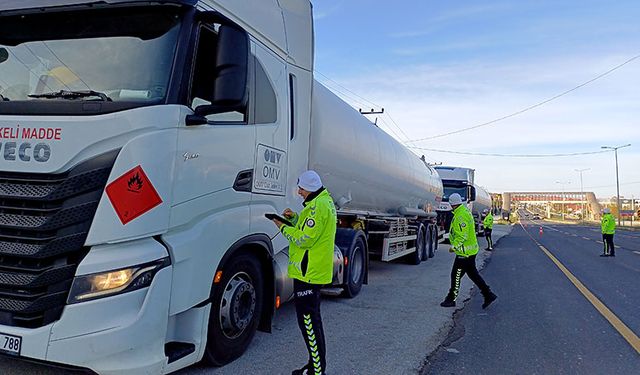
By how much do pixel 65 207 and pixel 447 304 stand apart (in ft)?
18.3

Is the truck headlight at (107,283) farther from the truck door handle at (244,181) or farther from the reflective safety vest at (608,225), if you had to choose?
the reflective safety vest at (608,225)

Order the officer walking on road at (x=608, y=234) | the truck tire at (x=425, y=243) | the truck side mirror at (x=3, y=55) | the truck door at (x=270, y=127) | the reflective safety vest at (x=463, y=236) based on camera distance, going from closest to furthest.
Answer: the truck side mirror at (x=3, y=55) → the truck door at (x=270, y=127) → the reflective safety vest at (x=463, y=236) → the truck tire at (x=425, y=243) → the officer walking on road at (x=608, y=234)

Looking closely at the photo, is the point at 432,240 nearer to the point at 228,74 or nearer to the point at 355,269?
the point at 355,269

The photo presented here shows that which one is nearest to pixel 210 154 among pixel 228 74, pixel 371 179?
pixel 228 74

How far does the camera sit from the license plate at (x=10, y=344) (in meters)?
Answer: 2.81

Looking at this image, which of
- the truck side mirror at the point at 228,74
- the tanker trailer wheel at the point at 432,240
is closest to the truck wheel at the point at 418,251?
the tanker trailer wheel at the point at 432,240

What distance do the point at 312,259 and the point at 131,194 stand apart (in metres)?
1.48

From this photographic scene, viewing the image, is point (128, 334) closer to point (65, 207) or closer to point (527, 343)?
point (65, 207)

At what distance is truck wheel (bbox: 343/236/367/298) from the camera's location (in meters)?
7.02

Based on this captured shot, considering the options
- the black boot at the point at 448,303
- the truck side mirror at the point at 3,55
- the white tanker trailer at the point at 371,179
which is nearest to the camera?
the truck side mirror at the point at 3,55

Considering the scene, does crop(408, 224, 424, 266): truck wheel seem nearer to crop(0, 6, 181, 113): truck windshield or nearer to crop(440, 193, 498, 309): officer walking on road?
crop(440, 193, 498, 309): officer walking on road

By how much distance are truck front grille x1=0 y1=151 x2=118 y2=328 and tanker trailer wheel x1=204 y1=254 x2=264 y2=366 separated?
1121 mm

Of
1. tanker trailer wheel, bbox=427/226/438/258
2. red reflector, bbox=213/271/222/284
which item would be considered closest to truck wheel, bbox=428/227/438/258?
tanker trailer wheel, bbox=427/226/438/258

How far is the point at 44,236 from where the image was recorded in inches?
112
